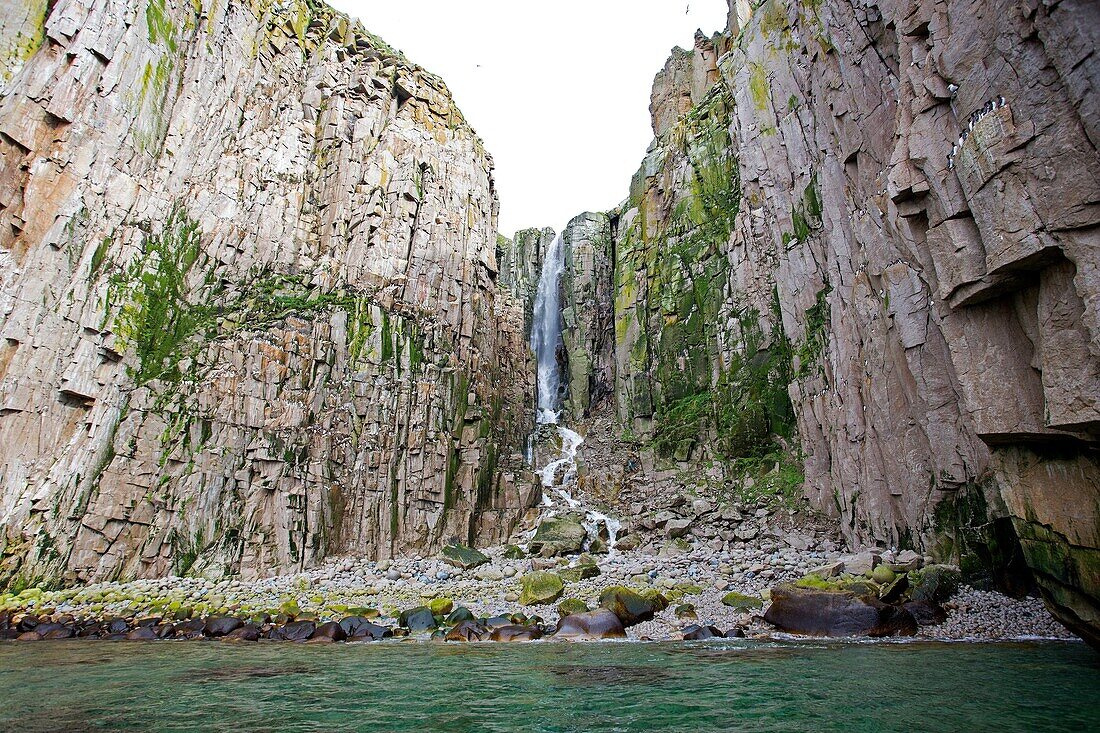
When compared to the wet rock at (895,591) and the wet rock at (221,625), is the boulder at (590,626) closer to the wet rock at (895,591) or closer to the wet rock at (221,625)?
the wet rock at (895,591)

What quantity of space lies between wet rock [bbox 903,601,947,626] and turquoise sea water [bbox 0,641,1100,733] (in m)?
2.00

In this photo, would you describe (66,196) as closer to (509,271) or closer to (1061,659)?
(1061,659)

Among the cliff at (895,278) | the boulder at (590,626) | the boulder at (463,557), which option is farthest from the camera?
the boulder at (463,557)

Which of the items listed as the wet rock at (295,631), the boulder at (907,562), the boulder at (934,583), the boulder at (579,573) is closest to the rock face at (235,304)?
the wet rock at (295,631)

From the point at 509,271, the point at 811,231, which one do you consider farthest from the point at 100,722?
the point at 509,271

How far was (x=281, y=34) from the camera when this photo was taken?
127 feet

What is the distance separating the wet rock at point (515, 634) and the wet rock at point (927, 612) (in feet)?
34.1

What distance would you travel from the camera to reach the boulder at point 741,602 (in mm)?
17422

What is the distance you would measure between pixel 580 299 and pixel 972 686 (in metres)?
50.9

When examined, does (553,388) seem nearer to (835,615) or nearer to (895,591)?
(895,591)

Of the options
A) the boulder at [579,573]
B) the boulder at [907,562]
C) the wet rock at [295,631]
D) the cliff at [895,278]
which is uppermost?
the cliff at [895,278]

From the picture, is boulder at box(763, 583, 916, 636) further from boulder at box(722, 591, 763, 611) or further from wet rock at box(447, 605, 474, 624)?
wet rock at box(447, 605, 474, 624)

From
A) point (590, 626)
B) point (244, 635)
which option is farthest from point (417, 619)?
point (590, 626)

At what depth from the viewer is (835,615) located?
48.6 feet
